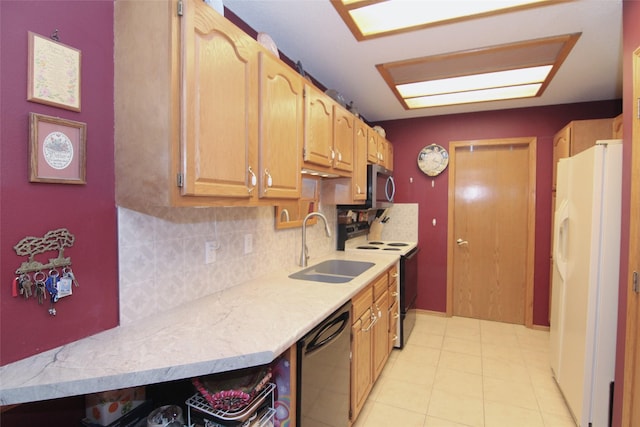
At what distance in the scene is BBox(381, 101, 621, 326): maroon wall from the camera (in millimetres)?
3469

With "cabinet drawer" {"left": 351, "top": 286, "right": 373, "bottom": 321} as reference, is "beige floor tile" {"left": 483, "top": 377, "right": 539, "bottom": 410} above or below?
below

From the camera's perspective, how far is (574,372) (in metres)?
2.02

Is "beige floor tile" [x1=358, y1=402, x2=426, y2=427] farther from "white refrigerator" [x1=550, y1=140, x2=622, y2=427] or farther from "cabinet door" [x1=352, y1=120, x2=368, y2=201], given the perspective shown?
"cabinet door" [x1=352, y1=120, x2=368, y2=201]

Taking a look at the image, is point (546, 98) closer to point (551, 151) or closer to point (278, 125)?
point (551, 151)

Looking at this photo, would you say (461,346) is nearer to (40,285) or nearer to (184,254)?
(184,254)

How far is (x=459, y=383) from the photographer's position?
2473 millimetres

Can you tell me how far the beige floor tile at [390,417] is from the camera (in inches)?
79.4

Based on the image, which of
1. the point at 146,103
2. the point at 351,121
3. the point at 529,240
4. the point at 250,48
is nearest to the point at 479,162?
the point at 529,240

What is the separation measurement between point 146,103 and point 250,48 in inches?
21.2

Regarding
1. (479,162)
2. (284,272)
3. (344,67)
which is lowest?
(284,272)

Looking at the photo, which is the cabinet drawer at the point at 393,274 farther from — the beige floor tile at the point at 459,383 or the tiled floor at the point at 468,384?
the beige floor tile at the point at 459,383

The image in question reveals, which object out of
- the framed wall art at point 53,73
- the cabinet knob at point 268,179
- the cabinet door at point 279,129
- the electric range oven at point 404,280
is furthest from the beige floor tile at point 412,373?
the framed wall art at point 53,73

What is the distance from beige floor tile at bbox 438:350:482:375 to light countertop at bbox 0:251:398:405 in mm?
1711

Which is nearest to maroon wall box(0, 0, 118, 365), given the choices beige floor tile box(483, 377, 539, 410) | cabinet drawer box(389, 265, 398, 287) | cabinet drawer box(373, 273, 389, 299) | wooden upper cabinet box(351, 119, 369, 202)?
cabinet drawer box(373, 273, 389, 299)
